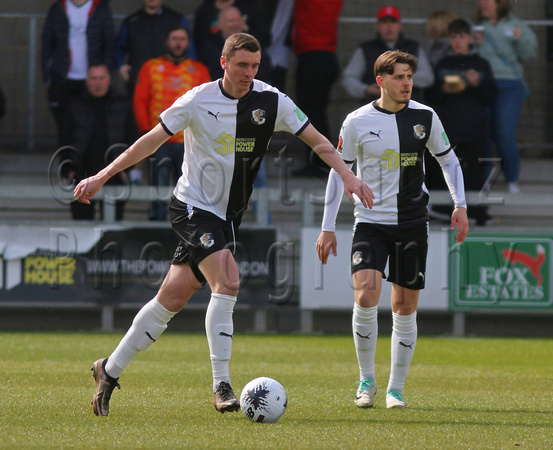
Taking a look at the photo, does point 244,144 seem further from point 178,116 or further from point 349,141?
point 349,141

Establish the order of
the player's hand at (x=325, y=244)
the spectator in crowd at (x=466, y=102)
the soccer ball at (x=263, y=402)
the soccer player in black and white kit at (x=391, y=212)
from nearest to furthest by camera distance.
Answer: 1. the soccer ball at (x=263, y=402)
2. the player's hand at (x=325, y=244)
3. the soccer player in black and white kit at (x=391, y=212)
4. the spectator in crowd at (x=466, y=102)

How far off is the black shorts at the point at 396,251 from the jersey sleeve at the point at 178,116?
1.39 meters

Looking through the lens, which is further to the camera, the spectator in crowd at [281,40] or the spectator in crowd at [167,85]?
the spectator in crowd at [281,40]

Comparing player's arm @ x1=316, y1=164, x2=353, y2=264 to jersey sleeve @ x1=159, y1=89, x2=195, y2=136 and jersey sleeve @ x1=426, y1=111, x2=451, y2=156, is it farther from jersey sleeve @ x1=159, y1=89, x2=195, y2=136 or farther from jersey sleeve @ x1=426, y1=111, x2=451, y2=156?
jersey sleeve @ x1=159, y1=89, x2=195, y2=136

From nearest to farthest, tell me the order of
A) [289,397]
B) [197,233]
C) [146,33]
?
[197,233] → [289,397] → [146,33]

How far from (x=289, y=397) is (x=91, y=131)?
239 inches

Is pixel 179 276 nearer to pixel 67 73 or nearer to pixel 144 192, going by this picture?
pixel 144 192

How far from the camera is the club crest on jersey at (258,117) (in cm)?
540

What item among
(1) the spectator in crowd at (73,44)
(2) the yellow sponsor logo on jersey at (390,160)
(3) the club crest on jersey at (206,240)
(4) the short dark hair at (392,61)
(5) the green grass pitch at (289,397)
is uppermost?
(1) the spectator in crowd at (73,44)

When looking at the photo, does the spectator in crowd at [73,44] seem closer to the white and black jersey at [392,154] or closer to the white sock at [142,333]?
the white and black jersey at [392,154]

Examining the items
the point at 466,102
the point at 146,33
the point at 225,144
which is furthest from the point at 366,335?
the point at 146,33

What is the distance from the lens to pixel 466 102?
1140 centimetres

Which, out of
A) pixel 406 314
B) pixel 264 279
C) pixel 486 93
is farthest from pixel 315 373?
pixel 486 93

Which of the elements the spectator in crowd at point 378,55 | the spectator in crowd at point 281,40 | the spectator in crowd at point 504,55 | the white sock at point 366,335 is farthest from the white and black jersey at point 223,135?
the spectator in crowd at point 281,40
